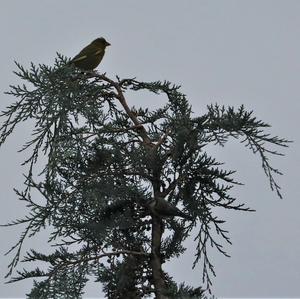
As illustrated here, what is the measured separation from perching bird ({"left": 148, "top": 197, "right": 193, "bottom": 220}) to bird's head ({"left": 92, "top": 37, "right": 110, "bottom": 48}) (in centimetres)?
244

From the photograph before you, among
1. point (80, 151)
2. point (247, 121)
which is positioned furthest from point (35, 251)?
point (247, 121)

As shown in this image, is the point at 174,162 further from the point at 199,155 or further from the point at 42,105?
the point at 42,105

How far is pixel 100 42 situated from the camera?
6250 mm

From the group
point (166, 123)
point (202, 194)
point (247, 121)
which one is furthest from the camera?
point (166, 123)

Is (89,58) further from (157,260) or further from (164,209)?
(157,260)

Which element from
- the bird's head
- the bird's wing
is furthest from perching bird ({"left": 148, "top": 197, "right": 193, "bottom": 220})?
the bird's head

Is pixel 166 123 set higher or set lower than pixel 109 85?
lower

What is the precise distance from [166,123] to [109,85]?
0.55m

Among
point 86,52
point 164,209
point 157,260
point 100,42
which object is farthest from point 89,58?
point 157,260

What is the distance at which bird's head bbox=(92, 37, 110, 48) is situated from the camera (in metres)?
6.12

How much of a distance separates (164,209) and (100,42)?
272 cm

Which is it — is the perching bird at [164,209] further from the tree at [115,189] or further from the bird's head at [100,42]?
the bird's head at [100,42]

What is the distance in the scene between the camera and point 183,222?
4.46 m

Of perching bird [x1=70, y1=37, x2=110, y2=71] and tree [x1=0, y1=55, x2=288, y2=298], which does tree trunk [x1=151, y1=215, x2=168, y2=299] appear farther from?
perching bird [x1=70, y1=37, x2=110, y2=71]
